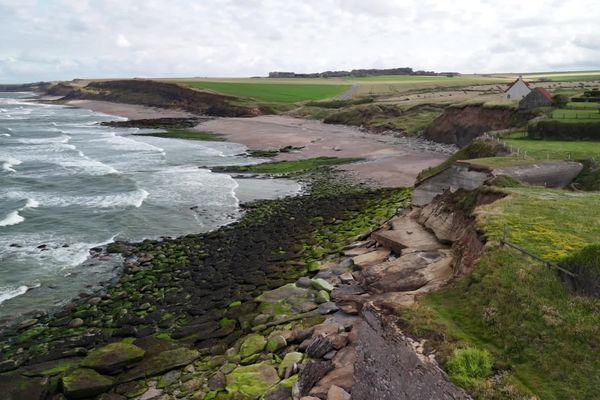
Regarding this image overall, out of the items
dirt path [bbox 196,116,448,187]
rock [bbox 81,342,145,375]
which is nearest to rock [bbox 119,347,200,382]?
rock [bbox 81,342,145,375]

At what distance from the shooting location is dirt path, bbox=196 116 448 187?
46438 mm

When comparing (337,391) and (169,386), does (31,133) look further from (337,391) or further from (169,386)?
(337,391)

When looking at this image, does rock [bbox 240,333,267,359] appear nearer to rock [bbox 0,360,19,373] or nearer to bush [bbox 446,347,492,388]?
bush [bbox 446,347,492,388]

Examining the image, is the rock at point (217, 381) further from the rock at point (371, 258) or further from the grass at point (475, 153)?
the grass at point (475, 153)

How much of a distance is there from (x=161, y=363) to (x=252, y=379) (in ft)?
12.8

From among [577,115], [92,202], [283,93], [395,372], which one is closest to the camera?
[395,372]

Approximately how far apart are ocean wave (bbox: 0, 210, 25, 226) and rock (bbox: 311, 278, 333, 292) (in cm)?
2274

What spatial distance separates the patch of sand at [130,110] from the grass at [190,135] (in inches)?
1124

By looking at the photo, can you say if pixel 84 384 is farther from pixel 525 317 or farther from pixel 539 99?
pixel 539 99

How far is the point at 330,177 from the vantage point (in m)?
44.9

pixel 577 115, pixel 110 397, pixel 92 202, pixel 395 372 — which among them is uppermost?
pixel 577 115

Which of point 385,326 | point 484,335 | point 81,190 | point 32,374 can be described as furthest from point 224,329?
point 81,190

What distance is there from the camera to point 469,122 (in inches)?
2263

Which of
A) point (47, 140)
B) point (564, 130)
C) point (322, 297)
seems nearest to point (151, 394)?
point (322, 297)
